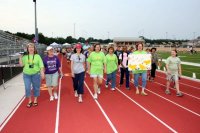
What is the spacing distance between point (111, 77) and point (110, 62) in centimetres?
70

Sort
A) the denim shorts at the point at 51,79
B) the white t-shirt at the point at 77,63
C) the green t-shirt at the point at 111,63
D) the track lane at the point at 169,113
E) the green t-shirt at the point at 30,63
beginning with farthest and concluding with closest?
1. the green t-shirt at the point at 111,63
2. the denim shorts at the point at 51,79
3. the white t-shirt at the point at 77,63
4. the green t-shirt at the point at 30,63
5. the track lane at the point at 169,113

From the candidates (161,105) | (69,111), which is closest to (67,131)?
(69,111)

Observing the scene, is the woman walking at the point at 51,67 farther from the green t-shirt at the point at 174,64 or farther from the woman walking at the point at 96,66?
the green t-shirt at the point at 174,64

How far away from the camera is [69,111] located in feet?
28.6

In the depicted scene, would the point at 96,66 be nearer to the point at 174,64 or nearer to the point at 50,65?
the point at 50,65

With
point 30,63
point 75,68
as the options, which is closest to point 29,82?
point 30,63

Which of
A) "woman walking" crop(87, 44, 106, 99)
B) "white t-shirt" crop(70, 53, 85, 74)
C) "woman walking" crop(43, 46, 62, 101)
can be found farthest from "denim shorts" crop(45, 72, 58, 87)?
"woman walking" crop(87, 44, 106, 99)

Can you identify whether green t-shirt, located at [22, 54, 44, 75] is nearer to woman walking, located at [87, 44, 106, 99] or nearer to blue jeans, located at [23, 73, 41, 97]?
blue jeans, located at [23, 73, 41, 97]

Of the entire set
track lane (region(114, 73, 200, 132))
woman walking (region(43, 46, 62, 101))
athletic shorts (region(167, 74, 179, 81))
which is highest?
woman walking (region(43, 46, 62, 101))

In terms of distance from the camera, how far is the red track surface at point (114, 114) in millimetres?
7004

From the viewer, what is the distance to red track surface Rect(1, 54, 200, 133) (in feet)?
23.0

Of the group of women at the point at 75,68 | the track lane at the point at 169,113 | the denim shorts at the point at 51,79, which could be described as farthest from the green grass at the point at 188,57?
the denim shorts at the point at 51,79

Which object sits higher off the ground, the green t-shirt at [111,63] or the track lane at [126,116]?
the green t-shirt at [111,63]

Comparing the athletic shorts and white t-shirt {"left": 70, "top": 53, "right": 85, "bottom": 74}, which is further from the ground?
white t-shirt {"left": 70, "top": 53, "right": 85, "bottom": 74}
